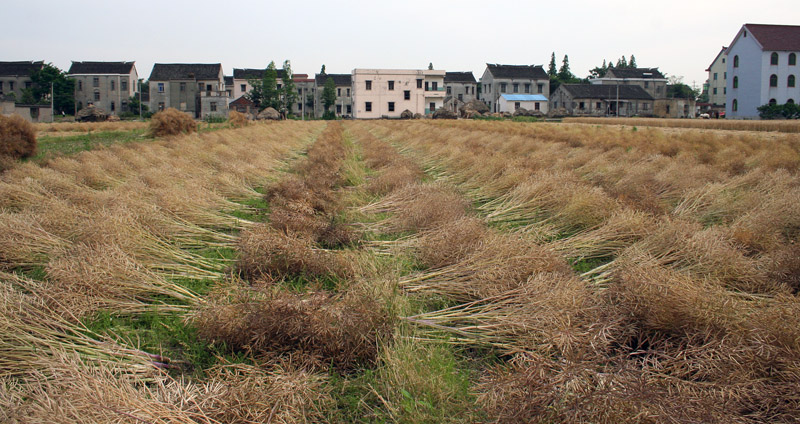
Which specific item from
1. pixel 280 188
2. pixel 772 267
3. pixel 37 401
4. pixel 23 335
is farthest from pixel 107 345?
pixel 280 188

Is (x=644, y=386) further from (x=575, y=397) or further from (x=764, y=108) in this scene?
(x=764, y=108)

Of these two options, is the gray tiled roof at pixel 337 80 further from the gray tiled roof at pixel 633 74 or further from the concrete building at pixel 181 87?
the gray tiled roof at pixel 633 74

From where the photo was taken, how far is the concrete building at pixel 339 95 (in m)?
83.3

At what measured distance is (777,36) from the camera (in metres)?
62.0

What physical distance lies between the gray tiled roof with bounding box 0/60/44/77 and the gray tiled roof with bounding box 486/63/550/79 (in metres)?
67.6

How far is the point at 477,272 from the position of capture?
457cm

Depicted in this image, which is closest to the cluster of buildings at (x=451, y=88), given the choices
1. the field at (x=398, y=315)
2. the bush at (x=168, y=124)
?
the bush at (x=168, y=124)

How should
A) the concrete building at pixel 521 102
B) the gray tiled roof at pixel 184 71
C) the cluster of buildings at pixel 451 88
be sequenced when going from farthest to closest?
1. the concrete building at pixel 521 102
2. the gray tiled roof at pixel 184 71
3. the cluster of buildings at pixel 451 88

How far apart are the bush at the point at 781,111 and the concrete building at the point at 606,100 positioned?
90.5 ft

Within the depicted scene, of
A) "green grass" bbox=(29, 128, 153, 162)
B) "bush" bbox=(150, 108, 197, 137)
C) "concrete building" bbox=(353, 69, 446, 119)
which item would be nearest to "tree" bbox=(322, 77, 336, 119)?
"concrete building" bbox=(353, 69, 446, 119)

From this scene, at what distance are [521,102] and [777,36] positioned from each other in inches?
1296

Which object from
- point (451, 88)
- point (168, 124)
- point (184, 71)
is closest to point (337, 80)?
point (451, 88)

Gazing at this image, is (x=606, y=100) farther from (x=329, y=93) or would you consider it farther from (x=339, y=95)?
(x=329, y=93)

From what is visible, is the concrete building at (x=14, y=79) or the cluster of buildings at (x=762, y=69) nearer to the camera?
the cluster of buildings at (x=762, y=69)
